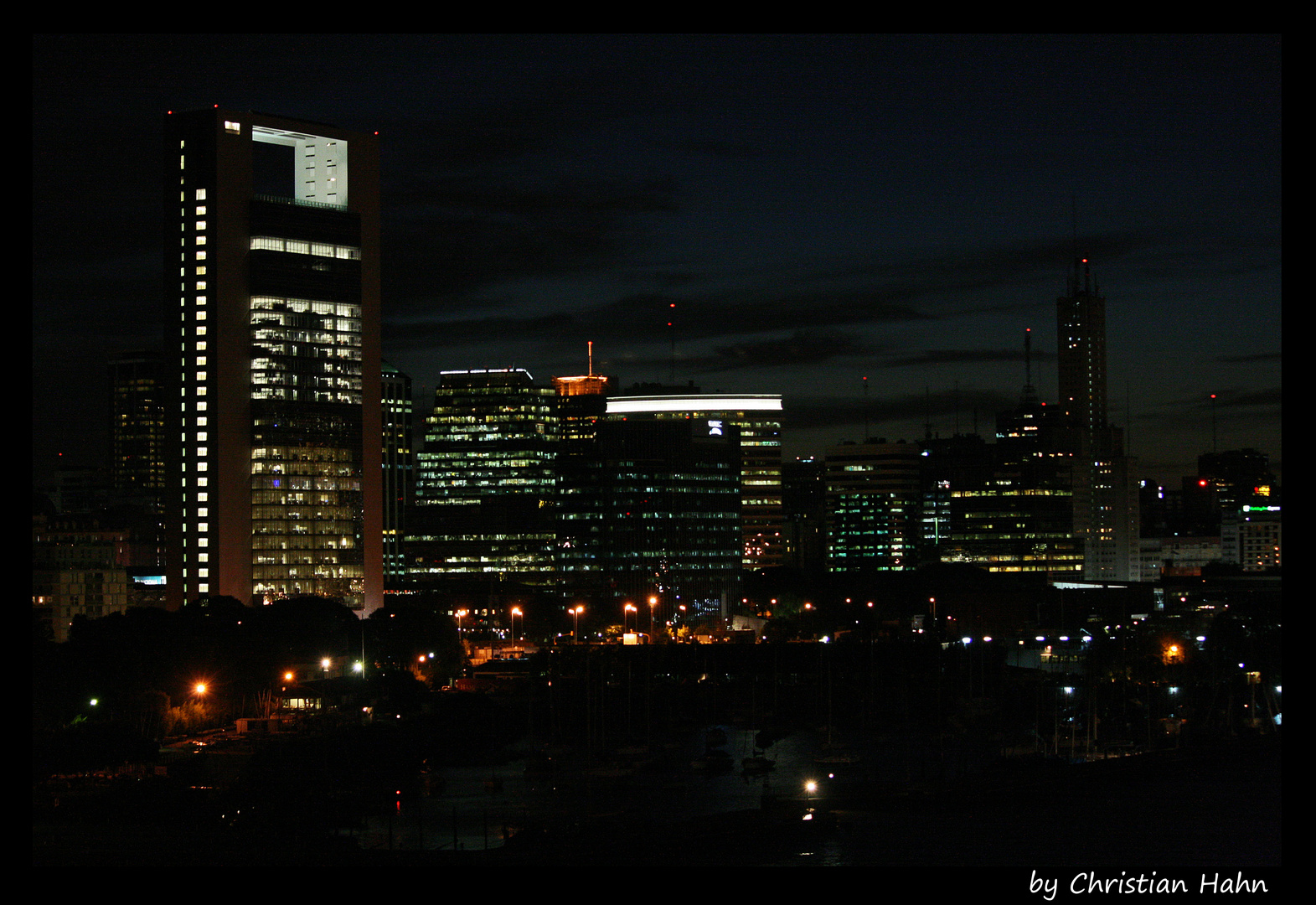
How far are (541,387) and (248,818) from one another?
9465 centimetres

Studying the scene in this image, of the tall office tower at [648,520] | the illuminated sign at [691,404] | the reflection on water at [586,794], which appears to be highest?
the illuminated sign at [691,404]

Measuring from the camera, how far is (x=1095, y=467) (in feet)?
477

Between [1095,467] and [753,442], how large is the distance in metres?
35.8

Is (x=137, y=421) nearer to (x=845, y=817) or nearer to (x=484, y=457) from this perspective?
(x=484, y=457)

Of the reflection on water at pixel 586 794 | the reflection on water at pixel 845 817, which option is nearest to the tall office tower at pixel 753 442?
the reflection on water at pixel 586 794

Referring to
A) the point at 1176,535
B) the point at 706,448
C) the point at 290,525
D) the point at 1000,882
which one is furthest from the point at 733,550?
the point at 1000,882

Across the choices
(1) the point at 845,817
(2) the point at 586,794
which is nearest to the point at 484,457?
(2) the point at 586,794

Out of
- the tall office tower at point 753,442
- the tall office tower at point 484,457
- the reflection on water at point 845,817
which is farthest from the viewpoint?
the tall office tower at point 753,442

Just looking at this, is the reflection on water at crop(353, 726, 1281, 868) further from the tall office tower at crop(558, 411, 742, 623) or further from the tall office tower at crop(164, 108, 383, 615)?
the tall office tower at crop(558, 411, 742, 623)

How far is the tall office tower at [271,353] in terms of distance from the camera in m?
66.1

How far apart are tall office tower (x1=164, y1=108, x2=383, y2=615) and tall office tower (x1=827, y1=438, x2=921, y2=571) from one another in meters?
72.0

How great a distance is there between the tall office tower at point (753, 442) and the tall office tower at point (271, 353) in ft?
201

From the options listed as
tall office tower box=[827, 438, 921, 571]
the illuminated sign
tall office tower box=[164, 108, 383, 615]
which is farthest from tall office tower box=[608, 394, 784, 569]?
tall office tower box=[164, 108, 383, 615]

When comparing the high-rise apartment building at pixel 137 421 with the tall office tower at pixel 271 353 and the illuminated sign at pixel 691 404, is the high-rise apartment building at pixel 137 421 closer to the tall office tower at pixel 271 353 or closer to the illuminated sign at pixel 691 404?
the illuminated sign at pixel 691 404
